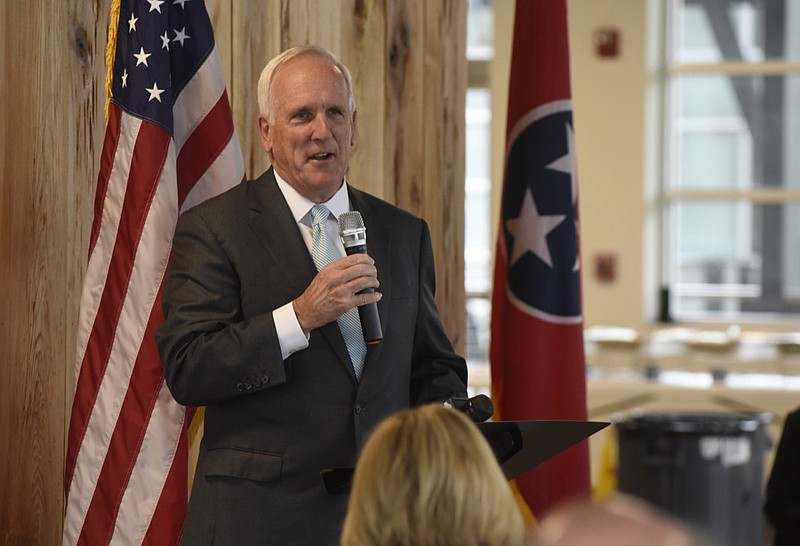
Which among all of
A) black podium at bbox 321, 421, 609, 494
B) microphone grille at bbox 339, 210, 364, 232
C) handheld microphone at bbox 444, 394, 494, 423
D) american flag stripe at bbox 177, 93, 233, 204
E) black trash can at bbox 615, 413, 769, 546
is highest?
american flag stripe at bbox 177, 93, 233, 204

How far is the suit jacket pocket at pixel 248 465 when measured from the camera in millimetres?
1946

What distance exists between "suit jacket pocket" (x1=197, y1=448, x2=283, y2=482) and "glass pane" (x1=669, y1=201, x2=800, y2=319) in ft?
20.6

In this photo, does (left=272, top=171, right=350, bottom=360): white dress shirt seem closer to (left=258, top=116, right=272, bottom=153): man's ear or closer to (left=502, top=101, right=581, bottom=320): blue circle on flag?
(left=258, top=116, right=272, bottom=153): man's ear

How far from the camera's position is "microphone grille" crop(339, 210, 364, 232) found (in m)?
1.92

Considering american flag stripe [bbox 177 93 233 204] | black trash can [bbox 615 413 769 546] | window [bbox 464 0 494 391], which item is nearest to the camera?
american flag stripe [bbox 177 93 233 204]

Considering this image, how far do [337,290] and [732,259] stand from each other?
6.61m

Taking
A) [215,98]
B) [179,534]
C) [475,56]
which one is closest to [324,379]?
[179,534]

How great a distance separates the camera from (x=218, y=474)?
6.41ft

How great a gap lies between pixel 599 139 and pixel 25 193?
18.1ft

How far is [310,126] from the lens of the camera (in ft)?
6.68

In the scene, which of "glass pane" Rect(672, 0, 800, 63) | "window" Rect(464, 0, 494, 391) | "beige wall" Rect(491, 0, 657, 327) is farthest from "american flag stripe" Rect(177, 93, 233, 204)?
"glass pane" Rect(672, 0, 800, 63)

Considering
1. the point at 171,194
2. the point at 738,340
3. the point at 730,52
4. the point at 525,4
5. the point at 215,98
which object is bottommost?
the point at 738,340

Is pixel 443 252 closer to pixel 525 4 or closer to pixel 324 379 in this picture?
pixel 525 4

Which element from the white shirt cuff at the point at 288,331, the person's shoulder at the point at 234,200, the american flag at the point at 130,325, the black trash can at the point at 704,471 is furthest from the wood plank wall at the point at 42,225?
the black trash can at the point at 704,471
